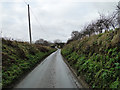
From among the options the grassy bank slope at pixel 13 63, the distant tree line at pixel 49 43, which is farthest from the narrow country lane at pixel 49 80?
the distant tree line at pixel 49 43

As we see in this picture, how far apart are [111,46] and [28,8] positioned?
737 inches

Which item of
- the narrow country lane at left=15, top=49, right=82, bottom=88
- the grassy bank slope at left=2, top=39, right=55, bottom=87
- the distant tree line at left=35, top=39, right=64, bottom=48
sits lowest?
the narrow country lane at left=15, top=49, right=82, bottom=88

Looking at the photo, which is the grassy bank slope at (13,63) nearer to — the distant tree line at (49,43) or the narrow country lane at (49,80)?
the narrow country lane at (49,80)

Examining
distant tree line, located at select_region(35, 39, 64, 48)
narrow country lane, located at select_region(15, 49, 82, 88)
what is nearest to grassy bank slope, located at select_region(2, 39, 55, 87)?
narrow country lane, located at select_region(15, 49, 82, 88)

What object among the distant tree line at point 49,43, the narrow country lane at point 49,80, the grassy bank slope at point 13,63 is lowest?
the narrow country lane at point 49,80

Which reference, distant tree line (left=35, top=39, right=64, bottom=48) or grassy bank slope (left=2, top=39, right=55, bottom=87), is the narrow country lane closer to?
grassy bank slope (left=2, top=39, right=55, bottom=87)

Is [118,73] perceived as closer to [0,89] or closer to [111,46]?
[111,46]

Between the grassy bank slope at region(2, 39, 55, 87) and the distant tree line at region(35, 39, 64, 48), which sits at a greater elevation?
the distant tree line at region(35, 39, 64, 48)

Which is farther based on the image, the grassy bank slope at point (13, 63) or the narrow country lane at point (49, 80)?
the grassy bank slope at point (13, 63)

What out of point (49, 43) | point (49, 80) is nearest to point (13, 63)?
point (49, 80)

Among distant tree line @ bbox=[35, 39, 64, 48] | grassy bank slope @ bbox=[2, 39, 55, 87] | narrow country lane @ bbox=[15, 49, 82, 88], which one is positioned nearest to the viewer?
narrow country lane @ bbox=[15, 49, 82, 88]

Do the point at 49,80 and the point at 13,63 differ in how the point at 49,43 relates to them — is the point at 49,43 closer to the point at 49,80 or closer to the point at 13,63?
the point at 13,63

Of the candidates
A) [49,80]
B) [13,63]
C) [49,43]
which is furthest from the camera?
[49,43]

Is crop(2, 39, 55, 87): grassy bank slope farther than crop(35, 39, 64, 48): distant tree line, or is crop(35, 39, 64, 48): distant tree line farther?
crop(35, 39, 64, 48): distant tree line
